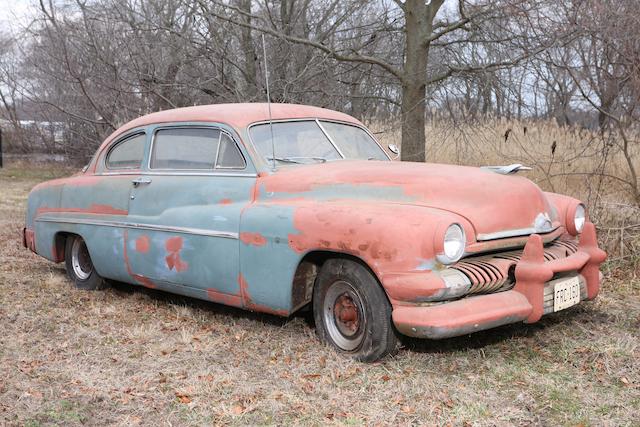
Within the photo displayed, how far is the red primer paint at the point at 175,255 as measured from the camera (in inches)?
195

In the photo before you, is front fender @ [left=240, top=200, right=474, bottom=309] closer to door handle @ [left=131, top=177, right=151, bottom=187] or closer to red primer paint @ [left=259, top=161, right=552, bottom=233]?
red primer paint @ [left=259, top=161, right=552, bottom=233]

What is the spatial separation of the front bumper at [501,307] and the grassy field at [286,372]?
0.31 metres

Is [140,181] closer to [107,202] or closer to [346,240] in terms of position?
[107,202]

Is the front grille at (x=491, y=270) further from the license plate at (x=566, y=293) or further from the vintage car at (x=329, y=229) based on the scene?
the license plate at (x=566, y=293)

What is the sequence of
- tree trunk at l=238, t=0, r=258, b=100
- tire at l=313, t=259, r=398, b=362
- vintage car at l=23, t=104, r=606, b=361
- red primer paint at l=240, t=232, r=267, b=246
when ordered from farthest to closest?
tree trunk at l=238, t=0, r=258, b=100 → red primer paint at l=240, t=232, r=267, b=246 → tire at l=313, t=259, r=398, b=362 → vintage car at l=23, t=104, r=606, b=361

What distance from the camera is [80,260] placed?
6.35m

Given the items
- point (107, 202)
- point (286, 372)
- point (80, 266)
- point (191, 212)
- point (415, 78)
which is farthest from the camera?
point (415, 78)

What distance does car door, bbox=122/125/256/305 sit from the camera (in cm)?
466

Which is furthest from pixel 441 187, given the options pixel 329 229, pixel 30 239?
pixel 30 239

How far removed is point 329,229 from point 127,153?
260 cm

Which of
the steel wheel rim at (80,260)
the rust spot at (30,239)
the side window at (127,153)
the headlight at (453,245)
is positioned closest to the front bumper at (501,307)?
the headlight at (453,245)

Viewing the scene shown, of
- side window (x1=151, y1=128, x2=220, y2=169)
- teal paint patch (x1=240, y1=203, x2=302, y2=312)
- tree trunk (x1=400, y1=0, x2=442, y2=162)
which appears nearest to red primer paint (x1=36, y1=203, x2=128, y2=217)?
side window (x1=151, y1=128, x2=220, y2=169)

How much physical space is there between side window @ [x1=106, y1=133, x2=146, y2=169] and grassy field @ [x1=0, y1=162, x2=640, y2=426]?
1217 mm

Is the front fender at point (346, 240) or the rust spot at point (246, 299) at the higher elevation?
the front fender at point (346, 240)
